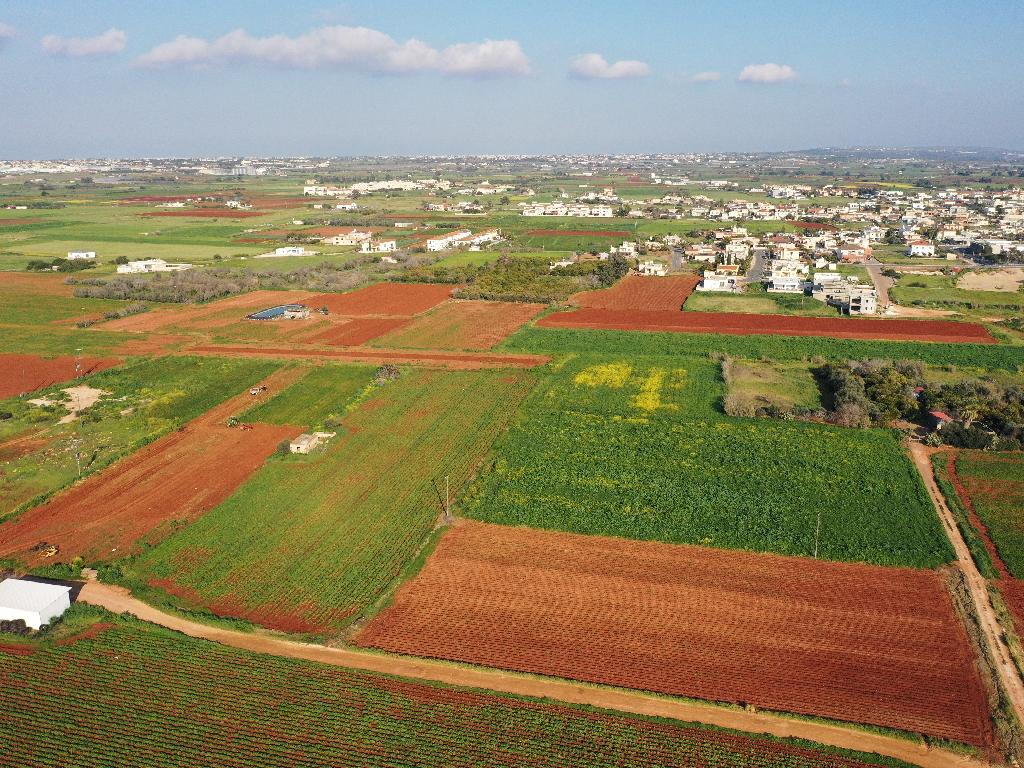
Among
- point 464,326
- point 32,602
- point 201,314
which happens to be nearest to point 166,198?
point 201,314

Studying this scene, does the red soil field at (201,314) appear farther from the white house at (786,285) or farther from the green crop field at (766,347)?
the white house at (786,285)

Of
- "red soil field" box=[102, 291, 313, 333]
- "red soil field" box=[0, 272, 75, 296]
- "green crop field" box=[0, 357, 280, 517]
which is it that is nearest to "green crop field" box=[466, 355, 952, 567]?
"green crop field" box=[0, 357, 280, 517]

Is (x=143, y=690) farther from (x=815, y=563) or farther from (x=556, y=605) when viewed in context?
(x=815, y=563)

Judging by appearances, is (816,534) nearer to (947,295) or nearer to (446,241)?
(947,295)

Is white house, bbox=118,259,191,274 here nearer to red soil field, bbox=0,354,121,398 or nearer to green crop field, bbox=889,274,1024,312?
red soil field, bbox=0,354,121,398

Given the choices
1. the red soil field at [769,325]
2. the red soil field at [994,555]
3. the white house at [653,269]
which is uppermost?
the white house at [653,269]

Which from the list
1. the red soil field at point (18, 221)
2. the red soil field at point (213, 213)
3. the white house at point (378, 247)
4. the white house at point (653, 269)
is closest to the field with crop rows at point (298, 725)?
the white house at point (653, 269)
